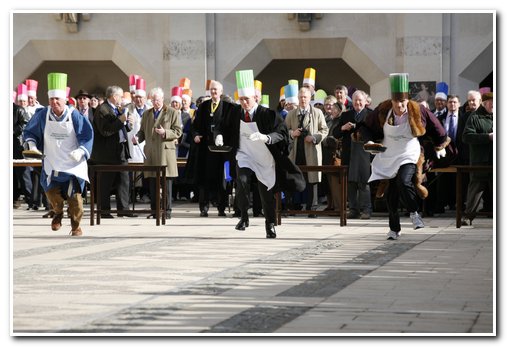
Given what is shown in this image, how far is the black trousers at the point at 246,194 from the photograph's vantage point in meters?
14.6

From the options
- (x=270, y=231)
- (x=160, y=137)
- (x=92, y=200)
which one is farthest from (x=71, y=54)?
(x=270, y=231)

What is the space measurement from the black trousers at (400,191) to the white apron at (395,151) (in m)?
0.07

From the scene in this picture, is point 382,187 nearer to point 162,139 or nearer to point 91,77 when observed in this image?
point 162,139

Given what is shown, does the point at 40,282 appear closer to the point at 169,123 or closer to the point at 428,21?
the point at 169,123

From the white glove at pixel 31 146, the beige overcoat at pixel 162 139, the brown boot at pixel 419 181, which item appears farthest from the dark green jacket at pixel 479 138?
the white glove at pixel 31 146

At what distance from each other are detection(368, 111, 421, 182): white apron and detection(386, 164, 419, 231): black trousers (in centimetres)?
7

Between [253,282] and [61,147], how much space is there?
5366mm

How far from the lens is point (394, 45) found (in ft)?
95.0

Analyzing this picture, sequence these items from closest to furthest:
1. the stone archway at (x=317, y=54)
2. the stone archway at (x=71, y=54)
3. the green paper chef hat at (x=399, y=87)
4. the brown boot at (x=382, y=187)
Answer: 1. the green paper chef hat at (x=399, y=87)
2. the brown boot at (x=382, y=187)
3. the stone archway at (x=317, y=54)
4. the stone archway at (x=71, y=54)

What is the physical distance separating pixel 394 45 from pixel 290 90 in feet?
30.3

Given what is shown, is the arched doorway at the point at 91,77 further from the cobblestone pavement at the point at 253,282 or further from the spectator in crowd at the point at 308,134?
the cobblestone pavement at the point at 253,282

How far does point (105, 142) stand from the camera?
18859 millimetres

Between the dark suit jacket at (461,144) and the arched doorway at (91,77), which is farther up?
the arched doorway at (91,77)
